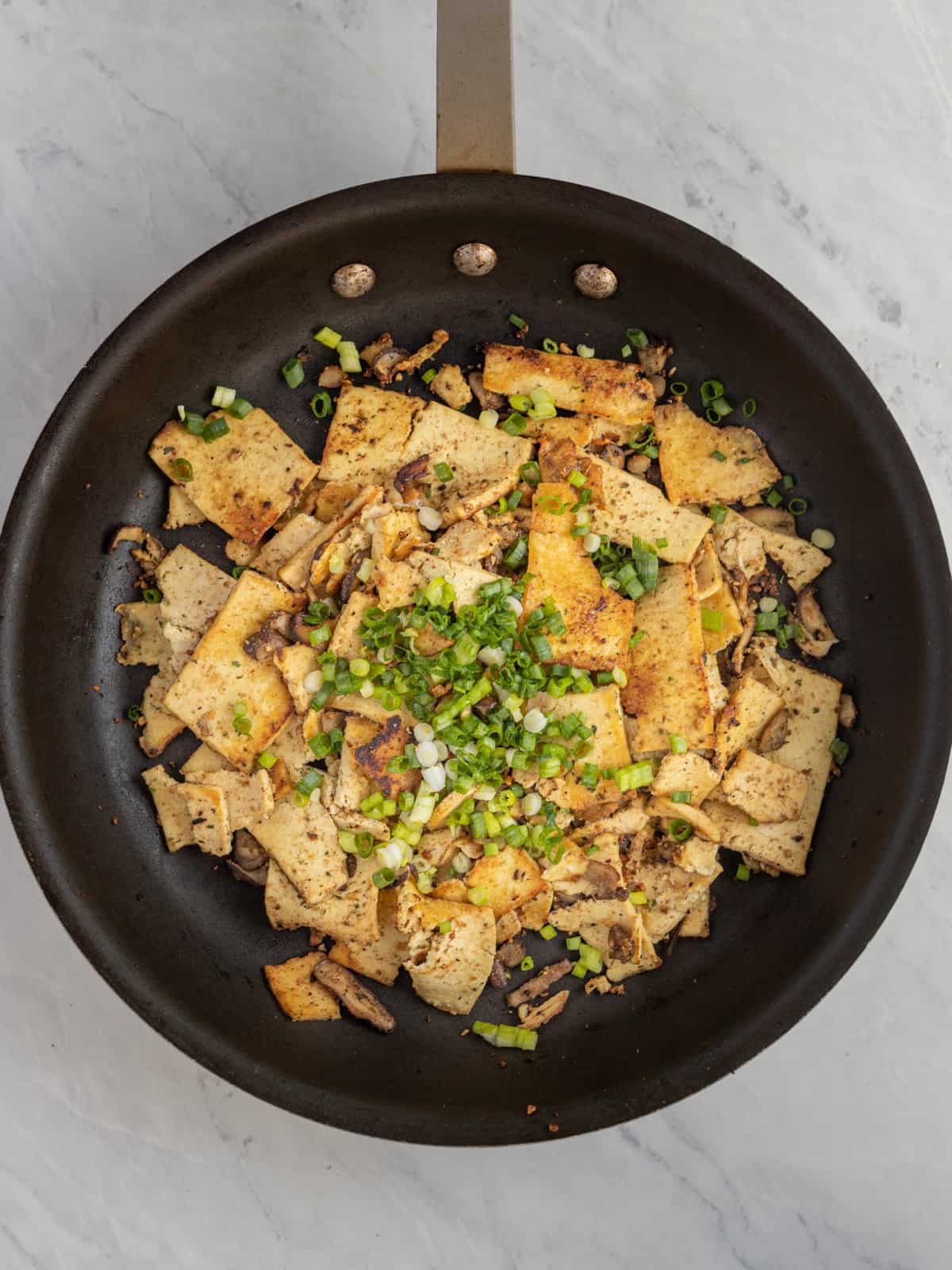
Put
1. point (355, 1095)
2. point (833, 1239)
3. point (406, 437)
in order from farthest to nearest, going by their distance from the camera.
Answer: point (833, 1239) → point (406, 437) → point (355, 1095)

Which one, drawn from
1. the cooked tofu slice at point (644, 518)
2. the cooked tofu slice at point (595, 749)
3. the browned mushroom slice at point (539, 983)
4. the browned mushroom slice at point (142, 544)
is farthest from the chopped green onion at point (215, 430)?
the browned mushroom slice at point (539, 983)

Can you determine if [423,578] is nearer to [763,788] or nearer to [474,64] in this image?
[763,788]

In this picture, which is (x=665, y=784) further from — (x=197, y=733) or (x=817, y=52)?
(x=817, y=52)

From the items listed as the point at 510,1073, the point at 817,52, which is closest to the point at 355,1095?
the point at 510,1073

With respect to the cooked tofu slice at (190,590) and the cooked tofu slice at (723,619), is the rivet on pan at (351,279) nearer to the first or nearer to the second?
the cooked tofu slice at (190,590)

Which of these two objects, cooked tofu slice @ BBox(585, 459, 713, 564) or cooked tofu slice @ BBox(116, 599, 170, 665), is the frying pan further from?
cooked tofu slice @ BBox(585, 459, 713, 564)

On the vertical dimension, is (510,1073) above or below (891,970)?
below

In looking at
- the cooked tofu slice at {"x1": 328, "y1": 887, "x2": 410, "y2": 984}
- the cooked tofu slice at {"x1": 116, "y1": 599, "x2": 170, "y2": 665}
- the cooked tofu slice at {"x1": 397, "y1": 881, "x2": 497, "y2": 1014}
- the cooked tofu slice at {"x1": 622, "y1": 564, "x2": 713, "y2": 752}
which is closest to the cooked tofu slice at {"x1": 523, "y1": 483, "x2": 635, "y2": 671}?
the cooked tofu slice at {"x1": 622, "y1": 564, "x2": 713, "y2": 752}
